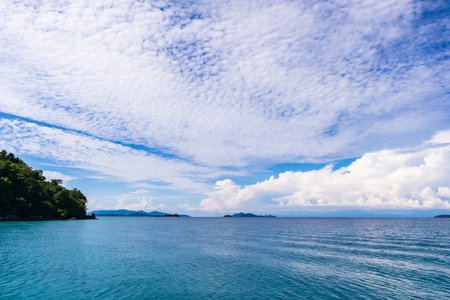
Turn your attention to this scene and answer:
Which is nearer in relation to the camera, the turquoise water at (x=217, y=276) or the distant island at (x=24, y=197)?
the turquoise water at (x=217, y=276)

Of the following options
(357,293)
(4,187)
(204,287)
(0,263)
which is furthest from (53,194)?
(357,293)

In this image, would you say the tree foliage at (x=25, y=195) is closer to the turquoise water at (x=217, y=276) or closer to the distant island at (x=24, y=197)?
the distant island at (x=24, y=197)

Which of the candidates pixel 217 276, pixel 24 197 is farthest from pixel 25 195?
pixel 217 276

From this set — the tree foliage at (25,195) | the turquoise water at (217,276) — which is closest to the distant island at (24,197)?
the tree foliage at (25,195)

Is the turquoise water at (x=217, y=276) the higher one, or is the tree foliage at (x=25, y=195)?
the tree foliage at (x=25, y=195)

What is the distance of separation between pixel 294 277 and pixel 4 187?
155944mm

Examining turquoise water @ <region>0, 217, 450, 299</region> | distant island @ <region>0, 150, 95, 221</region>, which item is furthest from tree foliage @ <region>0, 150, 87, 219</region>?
turquoise water @ <region>0, 217, 450, 299</region>

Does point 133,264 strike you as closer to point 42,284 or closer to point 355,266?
point 42,284

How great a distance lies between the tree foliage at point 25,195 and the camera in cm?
13012

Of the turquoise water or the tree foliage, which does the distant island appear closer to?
the tree foliage

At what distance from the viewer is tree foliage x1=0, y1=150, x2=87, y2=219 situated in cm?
13012

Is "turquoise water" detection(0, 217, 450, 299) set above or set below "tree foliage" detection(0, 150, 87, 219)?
below

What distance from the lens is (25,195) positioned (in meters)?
148

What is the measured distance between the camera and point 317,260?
140 feet
